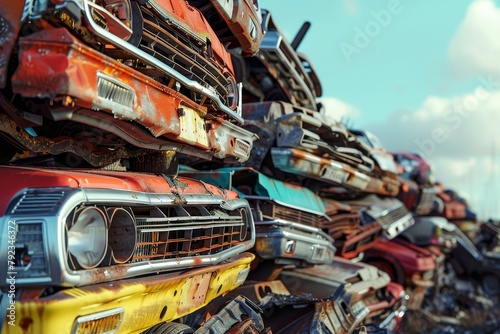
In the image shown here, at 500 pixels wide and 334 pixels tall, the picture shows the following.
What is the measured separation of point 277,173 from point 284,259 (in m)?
1.13

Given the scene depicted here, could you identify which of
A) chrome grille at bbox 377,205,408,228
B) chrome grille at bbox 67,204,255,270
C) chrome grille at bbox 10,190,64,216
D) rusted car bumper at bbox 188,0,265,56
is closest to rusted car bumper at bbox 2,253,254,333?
chrome grille at bbox 67,204,255,270

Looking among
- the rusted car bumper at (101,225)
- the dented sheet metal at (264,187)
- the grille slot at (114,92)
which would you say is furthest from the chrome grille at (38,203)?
the dented sheet metal at (264,187)

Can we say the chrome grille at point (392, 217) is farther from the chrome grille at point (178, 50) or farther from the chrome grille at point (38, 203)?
the chrome grille at point (38, 203)

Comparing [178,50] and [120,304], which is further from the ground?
[178,50]

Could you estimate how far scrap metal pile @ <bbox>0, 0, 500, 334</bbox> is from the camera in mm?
2293

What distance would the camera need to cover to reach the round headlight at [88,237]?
7.90 feet

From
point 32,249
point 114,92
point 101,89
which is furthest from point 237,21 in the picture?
point 32,249

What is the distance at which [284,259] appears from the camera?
5.72 m

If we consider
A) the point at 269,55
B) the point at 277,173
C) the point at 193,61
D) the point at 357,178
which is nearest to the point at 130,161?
the point at 193,61

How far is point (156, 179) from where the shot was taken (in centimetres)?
328

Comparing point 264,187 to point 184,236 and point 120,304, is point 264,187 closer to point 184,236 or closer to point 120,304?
point 184,236

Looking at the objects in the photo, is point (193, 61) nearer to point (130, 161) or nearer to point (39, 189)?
point (130, 161)

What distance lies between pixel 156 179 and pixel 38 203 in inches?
42.5

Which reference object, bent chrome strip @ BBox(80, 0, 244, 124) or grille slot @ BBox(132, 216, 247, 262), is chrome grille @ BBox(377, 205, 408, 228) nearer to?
grille slot @ BBox(132, 216, 247, 262)
